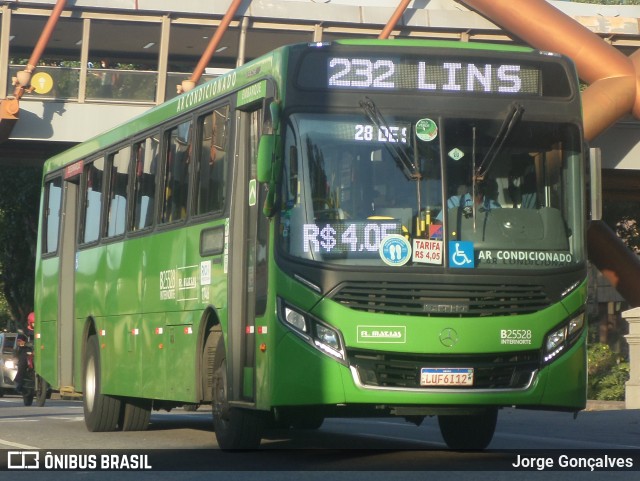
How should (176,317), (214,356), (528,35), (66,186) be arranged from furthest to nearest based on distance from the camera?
(528,35), (66,186), (176,317), (214,356)

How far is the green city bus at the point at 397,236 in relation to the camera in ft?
38.9

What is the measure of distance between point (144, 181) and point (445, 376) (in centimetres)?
542

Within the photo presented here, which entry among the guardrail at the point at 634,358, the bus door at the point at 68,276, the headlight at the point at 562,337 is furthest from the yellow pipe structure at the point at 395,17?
the headlight at the point at 562,337

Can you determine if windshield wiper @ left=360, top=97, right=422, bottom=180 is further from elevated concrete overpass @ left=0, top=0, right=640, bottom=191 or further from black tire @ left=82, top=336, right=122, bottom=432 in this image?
elevated concrete overpass @ left=0, top=0, right=640, bottom=191

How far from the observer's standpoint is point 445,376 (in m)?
11.9

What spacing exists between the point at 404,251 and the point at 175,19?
34352 millimetres

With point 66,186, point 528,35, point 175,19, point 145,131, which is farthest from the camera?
point 175,19

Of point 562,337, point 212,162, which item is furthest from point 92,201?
point 562,337

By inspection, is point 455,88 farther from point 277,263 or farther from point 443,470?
point 443,470

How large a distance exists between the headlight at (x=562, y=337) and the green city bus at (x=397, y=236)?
0.01m

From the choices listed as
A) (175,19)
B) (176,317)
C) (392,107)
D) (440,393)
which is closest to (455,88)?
(392,107)

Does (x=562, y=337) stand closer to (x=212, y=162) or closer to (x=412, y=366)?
(x=412, y=366)

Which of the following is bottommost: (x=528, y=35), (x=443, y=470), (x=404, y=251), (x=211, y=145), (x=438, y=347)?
(x=443, y=470)

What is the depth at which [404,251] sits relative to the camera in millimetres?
11922
